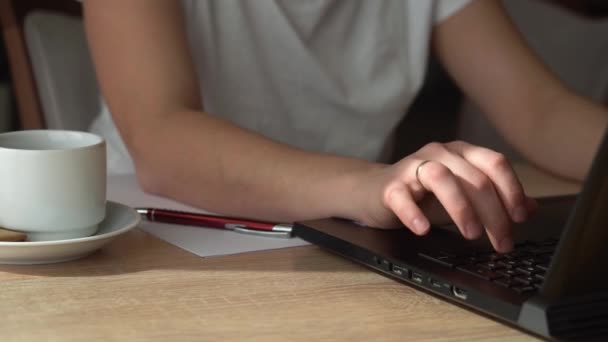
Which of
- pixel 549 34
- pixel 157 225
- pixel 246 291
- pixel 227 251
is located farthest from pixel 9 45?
pixel 549 34

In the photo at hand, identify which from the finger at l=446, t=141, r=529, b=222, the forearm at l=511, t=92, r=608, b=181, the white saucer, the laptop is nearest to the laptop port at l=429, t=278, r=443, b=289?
the laptop

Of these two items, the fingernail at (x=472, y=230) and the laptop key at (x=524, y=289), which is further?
the fingernail at (x=472, y=230)

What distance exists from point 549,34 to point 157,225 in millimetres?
1435

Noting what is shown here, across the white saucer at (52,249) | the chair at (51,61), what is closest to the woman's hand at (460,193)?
the white saucer at (52,249)

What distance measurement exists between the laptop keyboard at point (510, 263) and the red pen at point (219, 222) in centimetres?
17

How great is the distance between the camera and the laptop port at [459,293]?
62 cm

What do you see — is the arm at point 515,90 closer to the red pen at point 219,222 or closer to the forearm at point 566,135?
the forearm at point 566,135

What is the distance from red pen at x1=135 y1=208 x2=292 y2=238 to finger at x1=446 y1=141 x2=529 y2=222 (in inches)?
7.2

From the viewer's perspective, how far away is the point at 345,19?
4.50 feet

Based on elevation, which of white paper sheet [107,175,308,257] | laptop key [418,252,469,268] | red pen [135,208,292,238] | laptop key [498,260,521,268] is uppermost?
laptop key [498,260,521,268]

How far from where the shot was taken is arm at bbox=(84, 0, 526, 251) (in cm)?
73

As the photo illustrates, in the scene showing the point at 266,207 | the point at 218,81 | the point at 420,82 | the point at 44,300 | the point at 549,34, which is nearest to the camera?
the point at 44,300

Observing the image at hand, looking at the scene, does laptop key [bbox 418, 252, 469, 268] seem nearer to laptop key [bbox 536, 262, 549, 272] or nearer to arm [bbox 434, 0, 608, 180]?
laptop key [bbox 536, 262, 549, 272]

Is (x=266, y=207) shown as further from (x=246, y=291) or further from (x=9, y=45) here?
(x=9, y=45)
